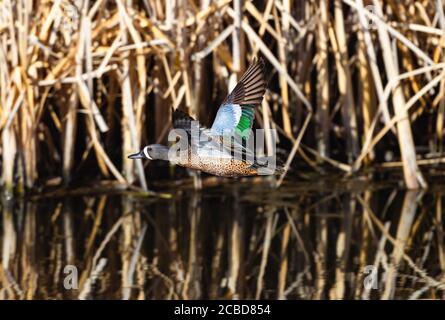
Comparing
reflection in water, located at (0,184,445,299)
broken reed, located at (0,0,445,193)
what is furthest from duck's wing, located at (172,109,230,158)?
broken reed, located at (0,0,445,193)

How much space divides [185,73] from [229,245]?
786 millimetres

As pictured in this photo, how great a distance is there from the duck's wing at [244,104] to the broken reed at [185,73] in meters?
1.73

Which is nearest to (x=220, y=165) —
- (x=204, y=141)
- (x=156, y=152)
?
(x=204, y=141)

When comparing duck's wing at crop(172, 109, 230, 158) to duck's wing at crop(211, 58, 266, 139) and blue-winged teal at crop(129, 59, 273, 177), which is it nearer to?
blue-winged teal at crop(129, 59, 273, 177)

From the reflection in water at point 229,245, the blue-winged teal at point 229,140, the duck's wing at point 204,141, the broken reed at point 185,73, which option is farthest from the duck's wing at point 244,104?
the broken reed at point 185,73

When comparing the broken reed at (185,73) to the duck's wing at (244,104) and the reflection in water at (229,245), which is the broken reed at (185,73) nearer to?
the reflection in water at (229,245)

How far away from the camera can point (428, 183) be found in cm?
517

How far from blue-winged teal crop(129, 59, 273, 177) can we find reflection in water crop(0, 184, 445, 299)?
4.59 feet

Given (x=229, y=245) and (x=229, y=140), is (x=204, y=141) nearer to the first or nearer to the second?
(x=229, y=140)

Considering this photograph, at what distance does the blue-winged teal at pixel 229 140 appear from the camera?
7.68 feet

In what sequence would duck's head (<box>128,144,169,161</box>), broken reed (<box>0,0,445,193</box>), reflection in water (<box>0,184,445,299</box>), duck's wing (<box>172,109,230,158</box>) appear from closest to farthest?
1. duck's wing (<box>172,109,230,158</box>)
2. duck's head (<box>128,144,169,161</box>)
3. reflection in water (<box>0,184,445,299</box>)
4. broken reed (<box>0,0,445,193</box>)

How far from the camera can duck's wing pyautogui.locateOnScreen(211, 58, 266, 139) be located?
100.0 inches
